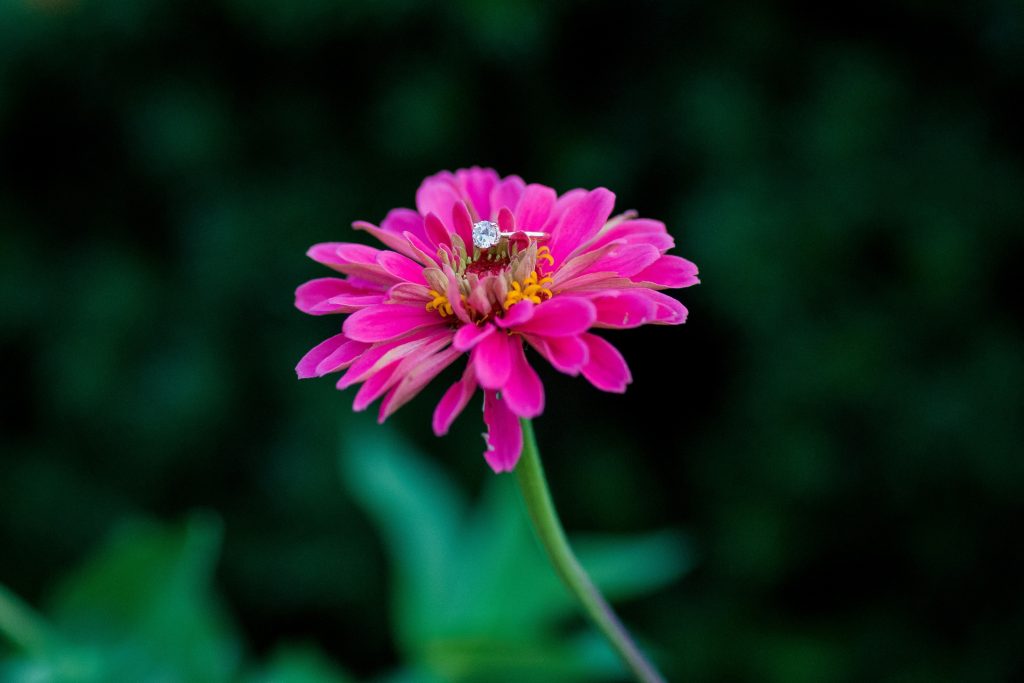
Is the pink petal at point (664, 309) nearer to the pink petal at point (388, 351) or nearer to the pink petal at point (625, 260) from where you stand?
the pink petal at point (625, 260)

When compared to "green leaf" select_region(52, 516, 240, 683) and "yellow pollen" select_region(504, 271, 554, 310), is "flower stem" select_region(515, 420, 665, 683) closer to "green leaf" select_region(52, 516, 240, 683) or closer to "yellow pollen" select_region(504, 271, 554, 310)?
"yellow pollen" select_region(504, 271, 554, 310)

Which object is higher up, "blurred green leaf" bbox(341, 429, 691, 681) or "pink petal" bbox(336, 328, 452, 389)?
"pink petal" bbox(336, 328, 452, 389)

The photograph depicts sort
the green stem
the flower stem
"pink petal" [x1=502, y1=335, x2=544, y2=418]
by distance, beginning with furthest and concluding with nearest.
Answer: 1. the green stem
2. the flower stem
3. "pink petal" [x1=502, y1=335, x2=544, y2=418]

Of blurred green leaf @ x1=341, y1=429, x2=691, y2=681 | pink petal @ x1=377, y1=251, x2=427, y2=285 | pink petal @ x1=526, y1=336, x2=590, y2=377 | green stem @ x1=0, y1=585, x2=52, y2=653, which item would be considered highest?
pink petal @ x1=377, y1=251, x2=427, y2=285

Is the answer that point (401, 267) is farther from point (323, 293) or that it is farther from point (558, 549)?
point (558, 549)

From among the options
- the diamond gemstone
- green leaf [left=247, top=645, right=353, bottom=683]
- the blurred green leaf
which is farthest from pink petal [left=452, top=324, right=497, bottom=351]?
green leaf [left=247, top=645, right=353, bottom=683]

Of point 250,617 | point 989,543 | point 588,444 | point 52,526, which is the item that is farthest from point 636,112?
point 52,526

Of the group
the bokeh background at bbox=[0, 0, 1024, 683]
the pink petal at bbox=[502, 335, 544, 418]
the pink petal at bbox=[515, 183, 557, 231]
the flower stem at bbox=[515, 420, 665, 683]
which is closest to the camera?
the pink petal at bbox=[502, 335, 544, 418]
